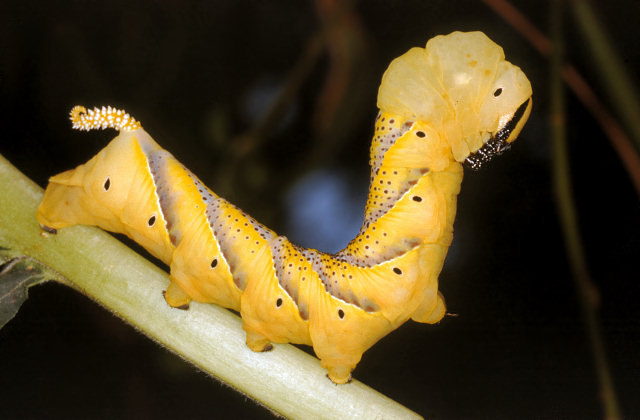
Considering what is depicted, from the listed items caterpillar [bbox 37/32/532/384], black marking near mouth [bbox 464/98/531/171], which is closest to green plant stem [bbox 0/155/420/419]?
caterpillar [bbox 37/32/532/384]

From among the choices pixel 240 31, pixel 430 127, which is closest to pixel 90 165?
pixel 430 127

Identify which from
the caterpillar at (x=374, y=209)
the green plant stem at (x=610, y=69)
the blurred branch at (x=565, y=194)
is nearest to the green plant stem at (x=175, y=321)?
the caterpillar at (x=374, y=209)

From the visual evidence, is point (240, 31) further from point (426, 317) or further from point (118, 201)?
point (426, 317)

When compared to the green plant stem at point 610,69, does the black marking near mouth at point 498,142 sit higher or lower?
lower

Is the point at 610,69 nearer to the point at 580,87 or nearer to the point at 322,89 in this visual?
the point at 580,87

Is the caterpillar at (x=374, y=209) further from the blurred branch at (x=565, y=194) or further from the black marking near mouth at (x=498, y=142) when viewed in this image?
the blurred branch at (x=565, y=194)

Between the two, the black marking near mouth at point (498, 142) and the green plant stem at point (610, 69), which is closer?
the black marking near mouth at point (498, 142)

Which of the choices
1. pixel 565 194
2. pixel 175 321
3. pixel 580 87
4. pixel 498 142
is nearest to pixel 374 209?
pixel 498 142

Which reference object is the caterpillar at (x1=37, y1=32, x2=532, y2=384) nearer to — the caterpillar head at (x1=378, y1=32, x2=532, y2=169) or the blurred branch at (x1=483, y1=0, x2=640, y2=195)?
the caterpillar head at (x1=378, y1=32, x2=532, y2=169)
